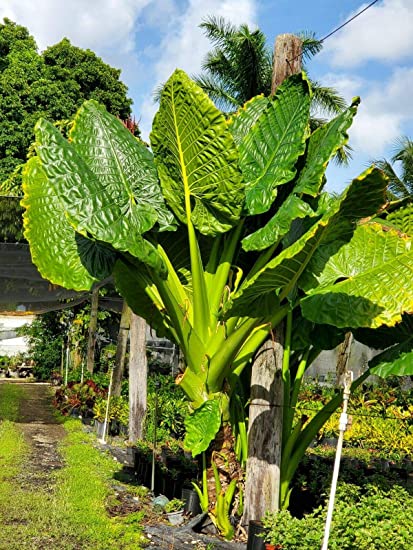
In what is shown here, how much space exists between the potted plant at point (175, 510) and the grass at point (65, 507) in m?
0.24

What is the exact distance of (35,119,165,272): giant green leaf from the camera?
13.5ft

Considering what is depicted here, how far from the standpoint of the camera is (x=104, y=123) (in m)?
4.89

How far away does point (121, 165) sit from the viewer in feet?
15.8

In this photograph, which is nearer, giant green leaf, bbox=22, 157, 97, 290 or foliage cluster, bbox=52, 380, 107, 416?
giant green leaf, bbox=22, 157, 97, 290

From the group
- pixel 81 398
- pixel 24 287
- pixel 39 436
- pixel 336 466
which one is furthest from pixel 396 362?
pixel 81 398

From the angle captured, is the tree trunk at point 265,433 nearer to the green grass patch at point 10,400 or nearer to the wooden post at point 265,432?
the wooden post at point 265,432

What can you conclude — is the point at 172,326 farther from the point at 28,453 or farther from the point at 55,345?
the point at 55,345

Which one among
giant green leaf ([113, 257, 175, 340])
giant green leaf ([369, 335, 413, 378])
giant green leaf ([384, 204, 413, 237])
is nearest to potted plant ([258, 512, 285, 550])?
giant green leaf ([369, 335, 413, 378])

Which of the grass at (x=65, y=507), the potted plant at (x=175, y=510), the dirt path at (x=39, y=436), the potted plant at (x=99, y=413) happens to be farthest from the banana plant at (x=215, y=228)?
the potted plant at (x=99, y=413)

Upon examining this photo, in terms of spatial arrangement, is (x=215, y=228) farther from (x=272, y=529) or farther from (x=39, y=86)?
(x=39, y=86)

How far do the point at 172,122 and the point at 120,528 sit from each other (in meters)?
2.73

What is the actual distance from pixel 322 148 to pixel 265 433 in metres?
1.80

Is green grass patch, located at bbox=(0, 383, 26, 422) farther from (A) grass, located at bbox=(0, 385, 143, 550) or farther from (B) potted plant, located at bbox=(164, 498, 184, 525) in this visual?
(B) potted plant, located at bbox=(164, 498, 184, 525)

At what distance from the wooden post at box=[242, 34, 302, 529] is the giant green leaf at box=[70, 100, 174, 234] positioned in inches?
44.3
